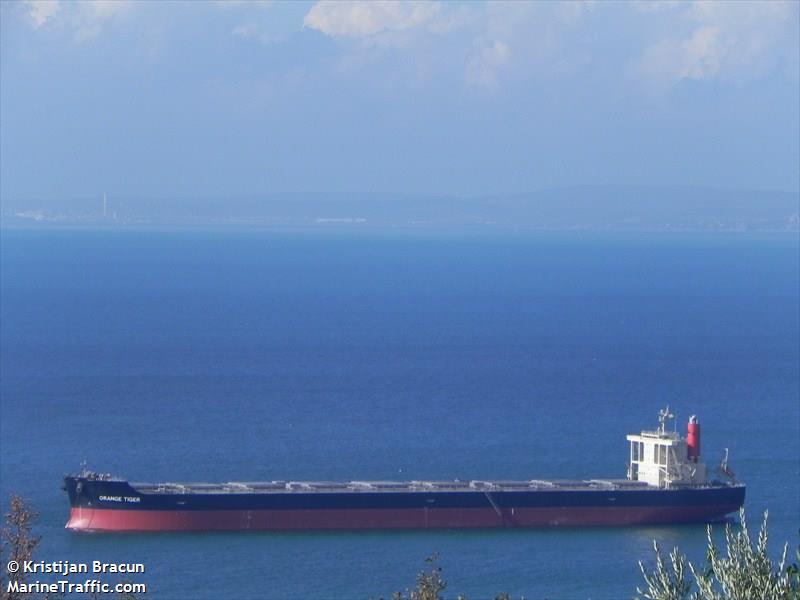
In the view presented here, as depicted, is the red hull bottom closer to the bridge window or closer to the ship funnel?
the bridge window

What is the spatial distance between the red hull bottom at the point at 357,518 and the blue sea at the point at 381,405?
13.1 inches

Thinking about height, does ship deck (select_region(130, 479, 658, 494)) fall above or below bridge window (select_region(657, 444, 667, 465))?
below

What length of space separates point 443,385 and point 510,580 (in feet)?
99.7

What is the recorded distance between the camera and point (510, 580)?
30.9 m

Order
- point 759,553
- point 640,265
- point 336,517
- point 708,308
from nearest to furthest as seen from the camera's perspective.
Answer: point 759,553, point 336,517, point 708,308, point 640,265

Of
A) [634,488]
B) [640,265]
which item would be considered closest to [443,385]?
[634,488]

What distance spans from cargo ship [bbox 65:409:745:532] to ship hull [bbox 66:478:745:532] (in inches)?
0.8

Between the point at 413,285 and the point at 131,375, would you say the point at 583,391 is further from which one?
the point at 413,285

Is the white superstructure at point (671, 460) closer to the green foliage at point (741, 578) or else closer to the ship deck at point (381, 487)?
the ship deck at point (381, 487)

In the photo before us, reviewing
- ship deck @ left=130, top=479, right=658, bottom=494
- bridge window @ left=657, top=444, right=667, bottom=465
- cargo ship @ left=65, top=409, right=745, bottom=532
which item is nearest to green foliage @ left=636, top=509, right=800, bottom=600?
cargo ship @ left=65, top=409, right=745, bottom=532

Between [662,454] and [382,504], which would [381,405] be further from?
[382,504]

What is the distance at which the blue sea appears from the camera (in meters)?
32.5

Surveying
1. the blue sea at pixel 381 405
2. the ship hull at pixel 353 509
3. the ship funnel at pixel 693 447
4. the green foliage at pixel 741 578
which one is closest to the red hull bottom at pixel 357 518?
the ship hull at pixel 353 509

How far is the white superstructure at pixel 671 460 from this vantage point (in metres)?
37.2
